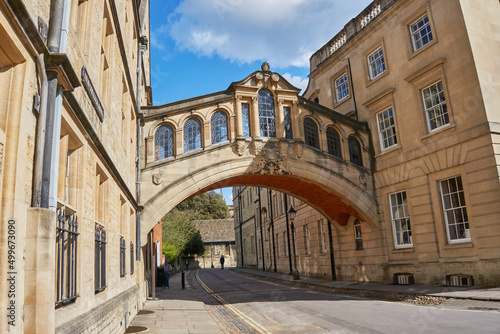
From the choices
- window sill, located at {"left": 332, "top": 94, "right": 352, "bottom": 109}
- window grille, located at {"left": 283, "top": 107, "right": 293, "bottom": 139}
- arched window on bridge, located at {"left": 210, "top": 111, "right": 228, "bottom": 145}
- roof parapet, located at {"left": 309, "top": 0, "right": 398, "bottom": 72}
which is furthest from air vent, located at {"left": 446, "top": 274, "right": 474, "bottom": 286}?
roof parapet, located at {"left": 309, "top": 0, "right": 398, "bottom": 72}

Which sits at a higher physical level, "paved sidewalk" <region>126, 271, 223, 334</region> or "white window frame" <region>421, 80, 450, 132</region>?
"white window frame" <region>421, 80, 450, 132</region>

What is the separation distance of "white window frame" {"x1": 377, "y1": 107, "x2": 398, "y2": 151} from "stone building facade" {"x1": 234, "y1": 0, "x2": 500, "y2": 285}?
45mm

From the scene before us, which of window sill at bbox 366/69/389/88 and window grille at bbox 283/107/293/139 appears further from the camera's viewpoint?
window sill at bbox 366/69/389/88

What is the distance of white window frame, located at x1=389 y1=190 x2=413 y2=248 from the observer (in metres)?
16.0

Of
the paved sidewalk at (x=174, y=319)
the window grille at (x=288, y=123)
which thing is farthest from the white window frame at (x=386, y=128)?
the paved sidewalk at (x=174, y=319)

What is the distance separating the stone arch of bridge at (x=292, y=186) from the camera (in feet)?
47.4

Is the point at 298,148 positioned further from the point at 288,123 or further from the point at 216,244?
the point at 216,244

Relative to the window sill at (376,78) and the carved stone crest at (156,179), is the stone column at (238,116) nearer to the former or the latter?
the carved stone crest at (156,179)

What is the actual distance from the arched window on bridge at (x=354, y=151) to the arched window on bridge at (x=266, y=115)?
3915mm

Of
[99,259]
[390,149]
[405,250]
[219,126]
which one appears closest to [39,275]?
[99,259]

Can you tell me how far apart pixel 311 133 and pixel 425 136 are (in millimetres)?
4587

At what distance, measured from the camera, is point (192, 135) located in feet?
51.1

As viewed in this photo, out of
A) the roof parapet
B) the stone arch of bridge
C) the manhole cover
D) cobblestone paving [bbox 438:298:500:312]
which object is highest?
the roof parapet

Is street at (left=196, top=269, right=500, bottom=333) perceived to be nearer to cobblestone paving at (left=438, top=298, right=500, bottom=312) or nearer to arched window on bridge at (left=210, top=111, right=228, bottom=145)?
cobblestone paving at (left=438, top=298, right=500, bottom=312)
